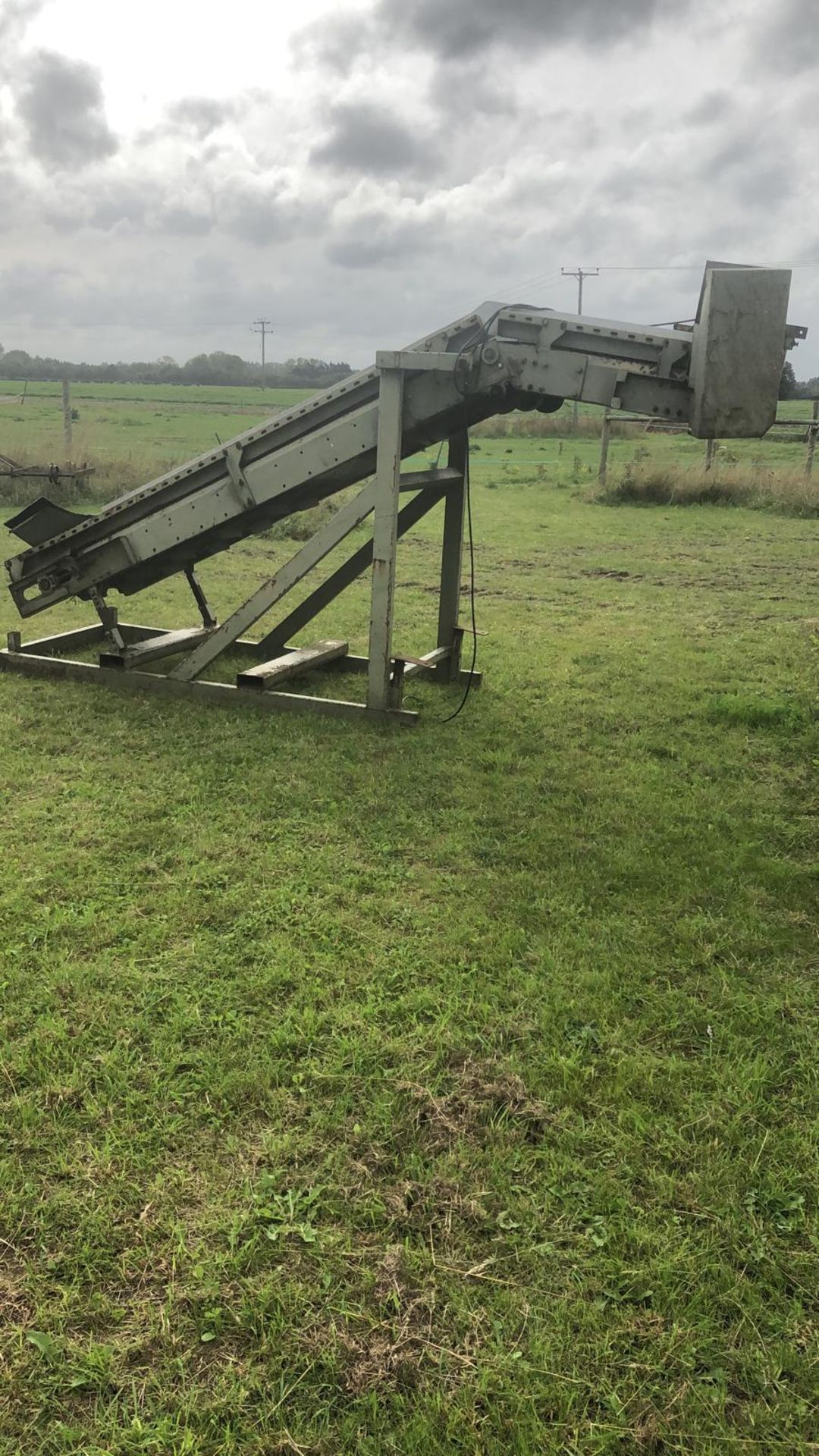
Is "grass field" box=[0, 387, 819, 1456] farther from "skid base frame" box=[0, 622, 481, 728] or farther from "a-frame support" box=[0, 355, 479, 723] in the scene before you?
"a-frame support" box=[0, 355, 479, 723]

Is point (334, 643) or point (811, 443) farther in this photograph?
point (811, 443)

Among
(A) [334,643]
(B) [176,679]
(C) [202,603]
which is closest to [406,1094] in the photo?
(B) [176,679]

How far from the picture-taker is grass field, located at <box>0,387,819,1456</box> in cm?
202

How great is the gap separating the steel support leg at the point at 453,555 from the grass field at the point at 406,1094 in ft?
4.66

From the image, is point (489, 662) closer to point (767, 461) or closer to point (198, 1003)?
point (198, 1003)

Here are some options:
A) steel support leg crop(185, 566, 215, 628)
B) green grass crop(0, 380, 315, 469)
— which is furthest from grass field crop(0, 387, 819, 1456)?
green grass crop(0, 380, 315, 469)

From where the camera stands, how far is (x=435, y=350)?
19.1 feet

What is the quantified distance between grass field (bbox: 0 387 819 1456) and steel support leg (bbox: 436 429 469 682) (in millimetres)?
1421

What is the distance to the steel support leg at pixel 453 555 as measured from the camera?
686cm

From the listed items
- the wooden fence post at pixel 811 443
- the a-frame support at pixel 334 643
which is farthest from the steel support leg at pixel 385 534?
the wooden fence post at pixel 811 443

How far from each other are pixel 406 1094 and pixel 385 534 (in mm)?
4047

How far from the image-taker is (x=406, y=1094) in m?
2.86

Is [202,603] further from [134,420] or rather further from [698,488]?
[134,420]

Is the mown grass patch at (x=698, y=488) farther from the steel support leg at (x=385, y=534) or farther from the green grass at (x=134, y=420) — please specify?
the steel support leg at (x=385, y=534)
